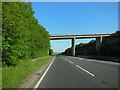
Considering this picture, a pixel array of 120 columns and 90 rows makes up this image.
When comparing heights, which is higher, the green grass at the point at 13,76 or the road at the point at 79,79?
the green grass at the point at 13,76

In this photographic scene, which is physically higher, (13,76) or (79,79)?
(13,76)

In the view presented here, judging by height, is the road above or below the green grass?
below

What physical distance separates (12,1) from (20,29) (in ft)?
7.20

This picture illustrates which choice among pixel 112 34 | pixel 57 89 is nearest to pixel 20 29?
pixel 57 89

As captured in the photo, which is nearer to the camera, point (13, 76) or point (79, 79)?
point (13, 76)

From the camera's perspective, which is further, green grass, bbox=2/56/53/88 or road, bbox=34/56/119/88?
road, bbox=34/56/119/88

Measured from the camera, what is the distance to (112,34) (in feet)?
291

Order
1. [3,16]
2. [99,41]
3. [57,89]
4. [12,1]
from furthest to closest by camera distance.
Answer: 1. [99,41]
2. [12,1]
3. [3,16]
4. [57,89]

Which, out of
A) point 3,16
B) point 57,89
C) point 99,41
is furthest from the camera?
Result: point 99,41

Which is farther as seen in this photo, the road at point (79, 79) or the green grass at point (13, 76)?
the road at point (79, 79)

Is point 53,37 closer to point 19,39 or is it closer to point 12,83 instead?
point 19,39

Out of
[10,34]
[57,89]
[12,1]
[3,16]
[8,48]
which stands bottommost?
[57,89]

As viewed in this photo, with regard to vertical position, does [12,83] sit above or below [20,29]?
below

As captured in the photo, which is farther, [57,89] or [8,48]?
[8,48]
